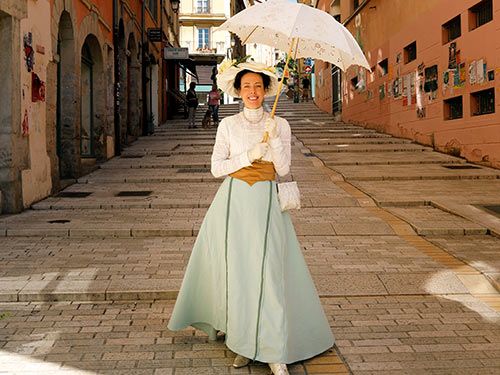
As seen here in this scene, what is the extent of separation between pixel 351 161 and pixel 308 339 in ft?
33.1

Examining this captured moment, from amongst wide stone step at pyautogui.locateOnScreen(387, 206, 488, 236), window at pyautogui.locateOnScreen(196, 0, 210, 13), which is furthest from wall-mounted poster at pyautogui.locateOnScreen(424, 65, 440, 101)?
window at pyautogui.locateOnScreen(196, 0, 210, 13)

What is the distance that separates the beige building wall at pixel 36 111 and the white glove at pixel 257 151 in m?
6.49

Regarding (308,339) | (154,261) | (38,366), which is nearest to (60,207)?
(154,261)

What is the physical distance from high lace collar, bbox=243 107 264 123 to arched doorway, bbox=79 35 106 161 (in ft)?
35.9

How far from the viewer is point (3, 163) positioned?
833 centimetres

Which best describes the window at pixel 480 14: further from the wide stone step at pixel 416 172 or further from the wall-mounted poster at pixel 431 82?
the wide stone step at pixel 416 172

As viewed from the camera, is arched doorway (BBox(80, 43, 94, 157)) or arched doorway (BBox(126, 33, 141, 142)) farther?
arched doorway (BBox(126, 33, 141, 142))

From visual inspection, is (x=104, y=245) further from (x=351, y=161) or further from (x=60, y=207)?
(x=351, y=161)

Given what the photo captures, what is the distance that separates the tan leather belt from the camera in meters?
3.35

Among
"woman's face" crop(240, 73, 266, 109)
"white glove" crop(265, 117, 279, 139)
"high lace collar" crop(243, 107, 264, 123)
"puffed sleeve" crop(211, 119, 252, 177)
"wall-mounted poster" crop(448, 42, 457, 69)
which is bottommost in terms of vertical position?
"puffed sleeve" crop(211, 119, 252, 177)

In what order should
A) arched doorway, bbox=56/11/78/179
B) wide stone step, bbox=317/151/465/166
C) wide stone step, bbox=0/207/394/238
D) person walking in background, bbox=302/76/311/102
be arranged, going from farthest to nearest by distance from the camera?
person walking in background, bbox=302/76/311/102 < wide stone step, bbox=317/151/465/166 < arched doorway, bbox=56/11/78/179 < wide stone step, bbox=0/207/394/238

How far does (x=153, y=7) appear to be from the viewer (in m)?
22.8

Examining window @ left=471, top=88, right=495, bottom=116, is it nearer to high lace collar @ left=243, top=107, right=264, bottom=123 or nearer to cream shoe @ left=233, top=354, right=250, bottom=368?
high lace collar @ left=243, top=107, right=264, bottom=123

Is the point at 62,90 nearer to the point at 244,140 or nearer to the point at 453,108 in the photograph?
the point at 244,140
